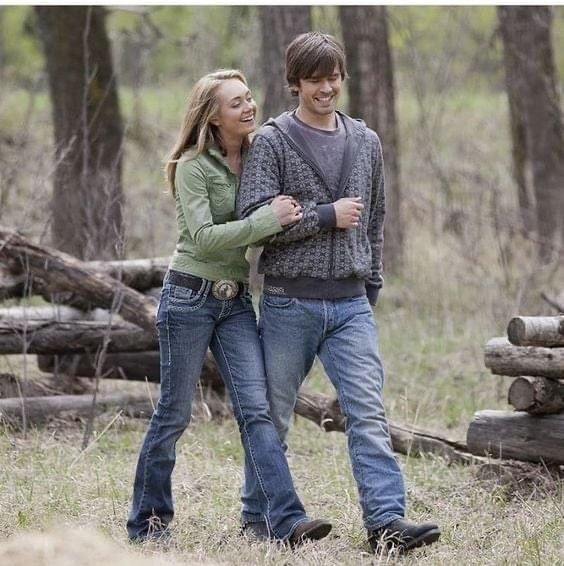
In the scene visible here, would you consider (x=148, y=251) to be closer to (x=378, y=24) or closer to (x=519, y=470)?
(x=378, y=24)

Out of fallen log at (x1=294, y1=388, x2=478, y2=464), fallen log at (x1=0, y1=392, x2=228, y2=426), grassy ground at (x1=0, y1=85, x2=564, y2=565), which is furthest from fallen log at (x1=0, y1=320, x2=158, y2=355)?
fallen log at (x1=294, y1=388, x2=478, y2=464)

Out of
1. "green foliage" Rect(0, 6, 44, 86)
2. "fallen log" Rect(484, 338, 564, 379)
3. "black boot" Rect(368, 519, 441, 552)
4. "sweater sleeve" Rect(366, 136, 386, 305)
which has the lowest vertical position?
"black boot" Rect(368, 519, 441, 552)

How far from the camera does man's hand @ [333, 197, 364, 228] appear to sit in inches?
191

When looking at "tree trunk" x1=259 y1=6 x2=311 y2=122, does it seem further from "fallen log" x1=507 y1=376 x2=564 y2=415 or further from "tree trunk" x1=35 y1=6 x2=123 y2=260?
"fallen log" x1=507 y1=376 x2=564 y2=415

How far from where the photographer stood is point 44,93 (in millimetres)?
25812

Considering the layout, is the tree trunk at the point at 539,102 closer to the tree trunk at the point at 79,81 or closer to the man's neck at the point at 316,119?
the tree trunk at the point at 79,81

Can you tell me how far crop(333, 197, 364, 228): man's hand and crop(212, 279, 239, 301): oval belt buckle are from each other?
20.7 inches

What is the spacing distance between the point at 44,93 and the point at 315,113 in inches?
856

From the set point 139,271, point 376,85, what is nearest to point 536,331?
point 139,271

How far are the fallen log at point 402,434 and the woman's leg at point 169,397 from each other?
1.81 m

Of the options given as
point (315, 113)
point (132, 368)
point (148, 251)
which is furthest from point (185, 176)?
point (148, 251)

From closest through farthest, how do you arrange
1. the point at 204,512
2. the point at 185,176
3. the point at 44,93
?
1. the point at 185,176
2. the point at 204,512
3. the point at 44,93

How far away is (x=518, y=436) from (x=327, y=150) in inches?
82.8

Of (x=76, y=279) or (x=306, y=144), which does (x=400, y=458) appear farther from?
(x=306, y=144)
